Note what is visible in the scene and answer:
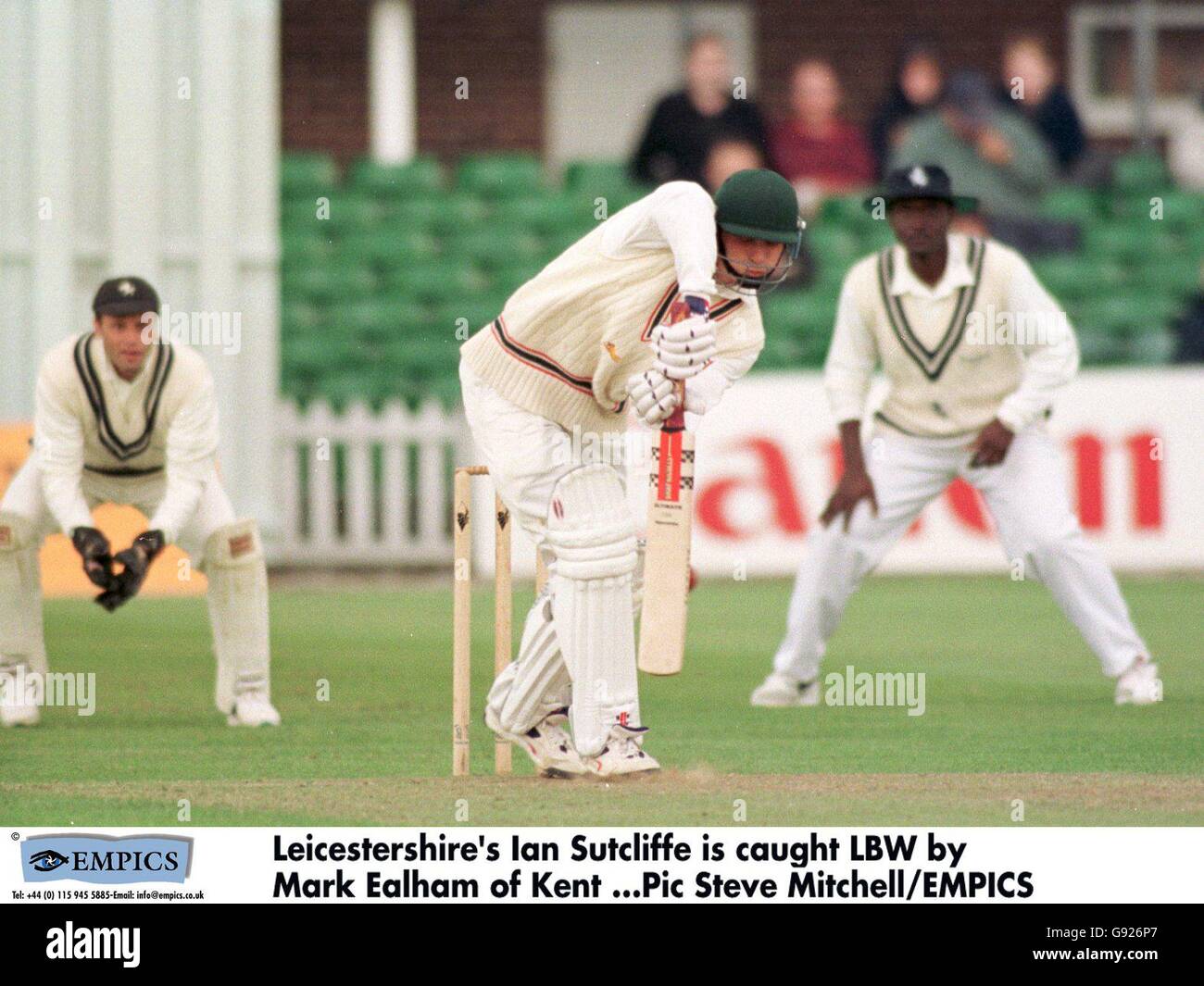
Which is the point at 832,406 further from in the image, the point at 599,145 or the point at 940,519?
the point at 599,145

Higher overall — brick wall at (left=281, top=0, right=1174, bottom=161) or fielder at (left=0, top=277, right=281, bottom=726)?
brick wall at (left=281, top=0, right=1174, bottom=161)

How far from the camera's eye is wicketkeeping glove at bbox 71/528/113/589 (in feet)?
22.2

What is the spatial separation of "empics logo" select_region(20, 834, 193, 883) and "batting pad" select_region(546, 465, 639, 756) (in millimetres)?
1187

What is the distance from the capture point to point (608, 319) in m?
5.67

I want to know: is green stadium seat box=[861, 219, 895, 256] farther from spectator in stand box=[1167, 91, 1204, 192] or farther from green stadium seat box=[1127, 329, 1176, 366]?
spectator in stand box=[1167, 91, 1204, 192]

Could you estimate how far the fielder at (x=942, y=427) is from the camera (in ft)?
25.1

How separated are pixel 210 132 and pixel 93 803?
7845mm

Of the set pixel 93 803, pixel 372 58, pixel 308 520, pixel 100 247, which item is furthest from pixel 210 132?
pixel 93 803

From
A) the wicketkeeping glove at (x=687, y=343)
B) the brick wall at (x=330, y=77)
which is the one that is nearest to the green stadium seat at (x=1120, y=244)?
the brick wall at (x=330, y=77)

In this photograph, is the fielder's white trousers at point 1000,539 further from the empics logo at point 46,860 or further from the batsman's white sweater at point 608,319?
the empics logo at point 46,860

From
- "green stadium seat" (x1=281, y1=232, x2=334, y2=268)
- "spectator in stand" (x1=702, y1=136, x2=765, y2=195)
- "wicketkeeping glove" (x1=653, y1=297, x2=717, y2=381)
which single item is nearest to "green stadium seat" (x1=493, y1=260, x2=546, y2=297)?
"green stadium seat" (x1=281, y1=232, x2=334, y2=268)

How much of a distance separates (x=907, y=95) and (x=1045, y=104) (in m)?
0.99

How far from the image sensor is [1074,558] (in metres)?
7.62

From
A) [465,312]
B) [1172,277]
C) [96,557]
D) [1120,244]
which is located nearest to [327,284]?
[465,312]
